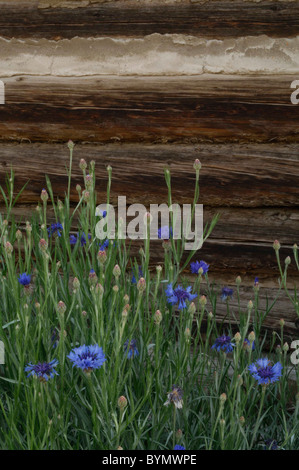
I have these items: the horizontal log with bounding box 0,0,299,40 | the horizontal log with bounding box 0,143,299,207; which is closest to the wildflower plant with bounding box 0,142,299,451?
the horizontal log with bounding box 0,143,299,207

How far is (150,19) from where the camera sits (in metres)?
3.12

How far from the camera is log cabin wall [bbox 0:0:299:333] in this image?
307cm

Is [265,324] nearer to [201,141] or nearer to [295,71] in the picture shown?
[201,141]

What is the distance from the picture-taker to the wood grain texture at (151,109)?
309cm

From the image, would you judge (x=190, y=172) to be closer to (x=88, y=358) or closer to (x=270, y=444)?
(x=270, y=444)

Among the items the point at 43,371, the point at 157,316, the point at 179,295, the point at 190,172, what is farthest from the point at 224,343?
the point at 190,172

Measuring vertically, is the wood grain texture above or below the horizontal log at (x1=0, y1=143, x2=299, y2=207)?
above

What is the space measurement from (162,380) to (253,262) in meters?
1.19

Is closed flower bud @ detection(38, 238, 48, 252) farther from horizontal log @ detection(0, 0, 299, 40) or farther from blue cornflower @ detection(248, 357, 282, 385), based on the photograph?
horizontal log @ detection(0, 0, 299, 40)

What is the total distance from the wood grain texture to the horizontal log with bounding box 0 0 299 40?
212 millimetres

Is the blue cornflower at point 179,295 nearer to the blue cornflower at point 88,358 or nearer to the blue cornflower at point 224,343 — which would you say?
the blue cornflower at point 224,343

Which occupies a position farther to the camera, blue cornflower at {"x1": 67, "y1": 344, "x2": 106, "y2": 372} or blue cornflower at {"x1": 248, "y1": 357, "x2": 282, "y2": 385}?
blue cornflower at {"x1": 248, "y1": 357, "x2": 282, "y2": 385}

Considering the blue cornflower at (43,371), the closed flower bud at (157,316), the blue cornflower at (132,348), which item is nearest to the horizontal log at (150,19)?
the blue cornflower at (132,348)
